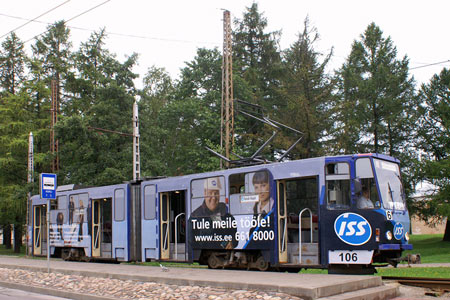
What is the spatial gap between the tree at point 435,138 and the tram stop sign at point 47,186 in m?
26.1

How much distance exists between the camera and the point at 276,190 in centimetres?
1434

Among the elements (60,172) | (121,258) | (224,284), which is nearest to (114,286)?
(224,284)

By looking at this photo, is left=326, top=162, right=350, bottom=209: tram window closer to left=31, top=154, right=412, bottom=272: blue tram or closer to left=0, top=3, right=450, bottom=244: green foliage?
left=31, top=154, right=412, bottom=272: blue tram

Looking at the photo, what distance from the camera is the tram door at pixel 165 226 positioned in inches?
695

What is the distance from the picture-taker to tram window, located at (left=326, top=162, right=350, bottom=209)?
13.2 metres

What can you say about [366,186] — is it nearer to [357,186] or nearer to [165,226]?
[357,186]

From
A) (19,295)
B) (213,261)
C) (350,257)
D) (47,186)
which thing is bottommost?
(19,295)

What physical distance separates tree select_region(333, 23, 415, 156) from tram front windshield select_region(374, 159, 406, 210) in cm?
2282

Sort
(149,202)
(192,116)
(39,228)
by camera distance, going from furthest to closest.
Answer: (192,116) → (39,228) → (149,202)

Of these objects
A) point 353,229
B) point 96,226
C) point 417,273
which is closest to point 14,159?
point 96,226

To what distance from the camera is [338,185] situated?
524 inches

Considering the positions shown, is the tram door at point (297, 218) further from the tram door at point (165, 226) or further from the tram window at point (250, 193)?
the tram door at point (165, 226)

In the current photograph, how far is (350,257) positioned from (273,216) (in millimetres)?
2306

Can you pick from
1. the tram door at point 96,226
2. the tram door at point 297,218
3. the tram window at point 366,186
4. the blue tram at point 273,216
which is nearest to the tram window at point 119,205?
the blue tram at point 273,216
